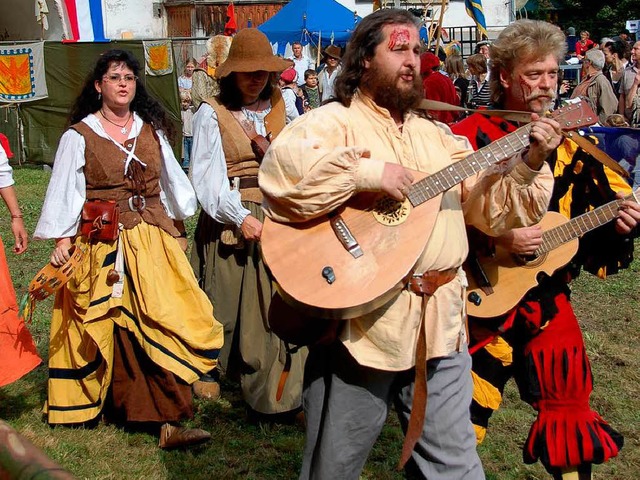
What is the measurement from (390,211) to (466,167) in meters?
0.28

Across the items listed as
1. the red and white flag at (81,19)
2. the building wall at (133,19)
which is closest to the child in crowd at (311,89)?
the red and white flag at (81,19)

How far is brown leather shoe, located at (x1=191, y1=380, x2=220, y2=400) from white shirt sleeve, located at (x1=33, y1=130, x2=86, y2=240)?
1.31 metres

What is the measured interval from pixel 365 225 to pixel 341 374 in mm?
510

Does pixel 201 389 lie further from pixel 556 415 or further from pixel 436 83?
pixel 436 83

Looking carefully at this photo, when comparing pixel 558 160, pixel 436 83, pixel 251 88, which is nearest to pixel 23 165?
pixel 436 83

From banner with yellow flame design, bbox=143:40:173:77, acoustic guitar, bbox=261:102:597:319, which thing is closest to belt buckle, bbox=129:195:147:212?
acoustic guitar, bbox=261:102:597:319

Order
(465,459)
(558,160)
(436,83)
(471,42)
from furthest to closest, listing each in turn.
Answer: (471,42) < (436,83) < (558,160) < (465,459)

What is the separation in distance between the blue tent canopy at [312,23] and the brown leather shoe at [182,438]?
13.1 meters

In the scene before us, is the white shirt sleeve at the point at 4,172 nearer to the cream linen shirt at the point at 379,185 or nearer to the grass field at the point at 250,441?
the grass field at the point at 250,441

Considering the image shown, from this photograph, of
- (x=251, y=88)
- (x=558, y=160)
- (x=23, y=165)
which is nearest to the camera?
(x=558, y=160)

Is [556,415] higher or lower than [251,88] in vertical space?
lower

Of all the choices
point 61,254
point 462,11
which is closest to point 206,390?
point 61,254

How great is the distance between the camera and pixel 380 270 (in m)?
2.80

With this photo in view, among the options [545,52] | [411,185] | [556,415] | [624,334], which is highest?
[545,52]
